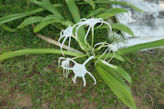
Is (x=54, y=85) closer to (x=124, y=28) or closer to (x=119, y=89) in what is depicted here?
(x=119, y=89)

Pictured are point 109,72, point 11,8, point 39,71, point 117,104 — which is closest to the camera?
point 109,72

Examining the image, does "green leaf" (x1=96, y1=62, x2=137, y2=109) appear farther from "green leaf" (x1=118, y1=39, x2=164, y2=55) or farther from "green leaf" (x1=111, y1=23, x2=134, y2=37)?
"green leaf" (x1=111, y1=23, x2=134, y2=37)

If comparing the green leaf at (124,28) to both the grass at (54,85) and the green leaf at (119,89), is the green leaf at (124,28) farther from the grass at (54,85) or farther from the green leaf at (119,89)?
the green leaf at (119,89)

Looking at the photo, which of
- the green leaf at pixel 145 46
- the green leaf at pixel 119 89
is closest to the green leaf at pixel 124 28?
the green leaf at pixel 145 46

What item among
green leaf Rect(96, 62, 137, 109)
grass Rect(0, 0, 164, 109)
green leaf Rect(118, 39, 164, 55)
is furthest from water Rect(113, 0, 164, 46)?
green leaf Rect(96, 62, 137, 109)

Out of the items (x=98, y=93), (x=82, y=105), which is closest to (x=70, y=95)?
(x=82, y=105)

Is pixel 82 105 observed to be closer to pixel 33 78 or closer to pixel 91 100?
pixel 91 100

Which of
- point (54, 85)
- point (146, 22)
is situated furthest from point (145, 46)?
point (54, 85)
